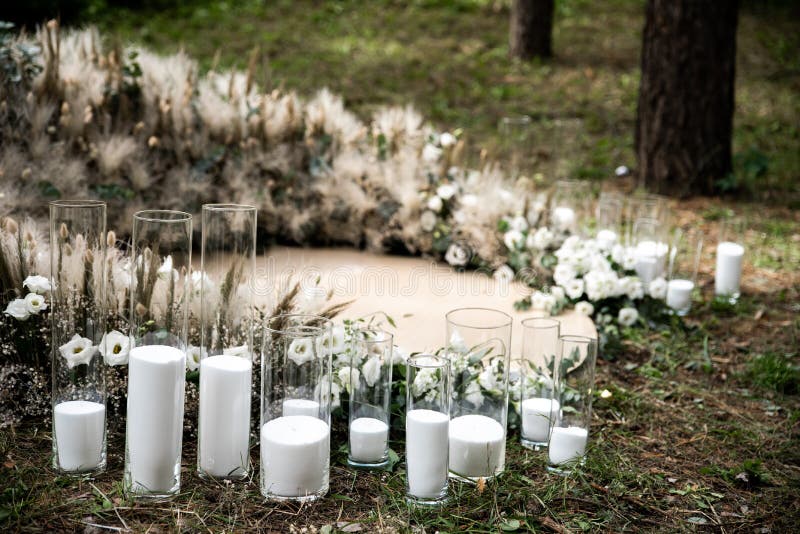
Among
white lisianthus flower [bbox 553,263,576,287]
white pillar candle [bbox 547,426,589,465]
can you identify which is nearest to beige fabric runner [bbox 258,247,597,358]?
white lisianthus flower [bbox 553,263,576,287]

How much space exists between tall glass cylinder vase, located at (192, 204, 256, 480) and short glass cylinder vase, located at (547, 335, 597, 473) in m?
1.05

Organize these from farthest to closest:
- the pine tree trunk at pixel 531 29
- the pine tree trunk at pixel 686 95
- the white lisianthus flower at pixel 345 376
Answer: the pine tree trunk at pixel 531 29 → the pine tree trunk at pixel 686 95 → the white lisianthus flower at pixel 345 376

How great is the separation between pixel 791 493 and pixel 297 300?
1.91m

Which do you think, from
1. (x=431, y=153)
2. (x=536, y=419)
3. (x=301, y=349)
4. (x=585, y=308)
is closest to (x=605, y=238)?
(x=585, y=308)

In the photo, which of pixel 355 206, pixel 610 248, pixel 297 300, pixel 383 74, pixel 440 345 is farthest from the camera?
pixel 383 74

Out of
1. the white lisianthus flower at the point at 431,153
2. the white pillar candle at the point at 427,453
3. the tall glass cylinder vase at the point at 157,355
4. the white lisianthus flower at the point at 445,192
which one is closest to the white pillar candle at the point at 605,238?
the white lisianthus flower at the point at 445,192

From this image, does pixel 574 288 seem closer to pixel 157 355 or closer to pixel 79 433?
pixel 157 355

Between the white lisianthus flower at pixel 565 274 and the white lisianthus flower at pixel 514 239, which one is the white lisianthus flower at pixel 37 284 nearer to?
the white lisianthus flower at pixel 565 274

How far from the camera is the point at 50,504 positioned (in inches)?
102

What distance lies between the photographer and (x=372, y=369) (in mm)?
2932

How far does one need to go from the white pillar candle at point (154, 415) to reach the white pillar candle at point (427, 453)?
70 cm

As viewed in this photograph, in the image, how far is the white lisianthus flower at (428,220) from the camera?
537cm

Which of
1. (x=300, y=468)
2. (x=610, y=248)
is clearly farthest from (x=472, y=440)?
(x=610, y=248)

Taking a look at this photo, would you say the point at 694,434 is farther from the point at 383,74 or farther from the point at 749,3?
the point at 749,3
